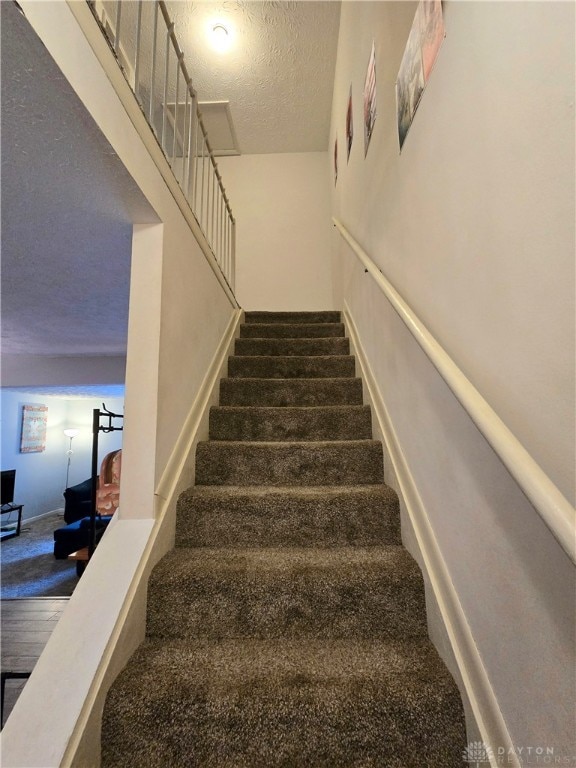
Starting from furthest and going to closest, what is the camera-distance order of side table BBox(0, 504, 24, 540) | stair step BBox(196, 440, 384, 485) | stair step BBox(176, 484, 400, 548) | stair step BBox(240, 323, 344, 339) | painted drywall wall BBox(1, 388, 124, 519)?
painted drywall wall BBox(1, 388, 124, 519)
side table BBox(0, 504, 24, 540)
stair step BBox(240, 323, 344, 339)
stair step BBox(196, 440, 384, 485)
stair step BBox(176, 484, 400, 548)

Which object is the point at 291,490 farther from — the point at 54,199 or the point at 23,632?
the point at 23,632

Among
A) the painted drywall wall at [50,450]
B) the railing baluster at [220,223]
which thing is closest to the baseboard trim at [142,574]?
the railing baluster at [220,223]

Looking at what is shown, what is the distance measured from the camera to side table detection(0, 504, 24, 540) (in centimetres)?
512

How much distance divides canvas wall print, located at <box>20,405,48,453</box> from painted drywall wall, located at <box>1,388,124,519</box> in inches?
2.8

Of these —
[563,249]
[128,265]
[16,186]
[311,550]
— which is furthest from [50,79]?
[311,550]

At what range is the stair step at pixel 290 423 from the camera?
1.79 meters

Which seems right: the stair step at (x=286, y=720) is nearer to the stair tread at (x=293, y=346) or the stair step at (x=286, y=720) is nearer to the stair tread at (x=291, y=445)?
the stair tread at (x=291, y=445)

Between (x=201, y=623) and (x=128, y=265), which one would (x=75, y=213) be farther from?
(x=201, y=623)

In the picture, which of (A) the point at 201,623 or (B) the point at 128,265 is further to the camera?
(B) the point at 128,265

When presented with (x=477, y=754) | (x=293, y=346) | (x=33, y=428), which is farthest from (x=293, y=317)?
A: (x=33, y=428)

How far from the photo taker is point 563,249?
21.1 inches

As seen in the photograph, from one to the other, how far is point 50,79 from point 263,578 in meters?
1.41

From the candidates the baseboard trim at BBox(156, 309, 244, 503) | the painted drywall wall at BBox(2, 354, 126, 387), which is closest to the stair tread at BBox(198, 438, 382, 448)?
the baseboard trim at BBox(156, 309, 244, 503)

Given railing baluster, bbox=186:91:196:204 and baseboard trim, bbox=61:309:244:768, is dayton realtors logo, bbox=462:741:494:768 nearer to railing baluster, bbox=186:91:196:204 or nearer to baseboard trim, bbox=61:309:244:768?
baseboard trim, bbox=61:309:244:768
